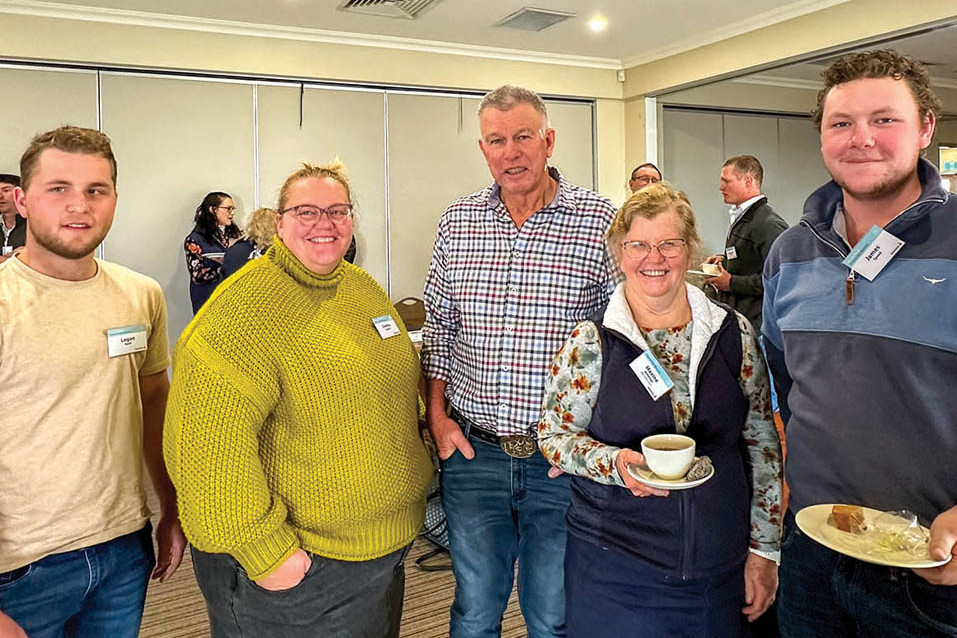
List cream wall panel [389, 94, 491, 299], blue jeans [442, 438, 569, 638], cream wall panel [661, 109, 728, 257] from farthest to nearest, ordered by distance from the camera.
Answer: cream wall panel [661, 109, 728, 257]
cream wall panel [389, 94, 491, 299]
blue jeans [442, 438, 569, 638]

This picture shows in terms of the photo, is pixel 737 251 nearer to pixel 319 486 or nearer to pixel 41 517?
pixel 319 486

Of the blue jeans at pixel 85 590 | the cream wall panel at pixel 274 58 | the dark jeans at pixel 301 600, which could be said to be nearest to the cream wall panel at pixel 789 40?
the cream wall panel at pixel 274 58

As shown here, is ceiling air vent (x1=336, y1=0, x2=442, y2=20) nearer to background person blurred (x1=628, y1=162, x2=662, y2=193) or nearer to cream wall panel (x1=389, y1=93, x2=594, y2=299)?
cream wall panel (x1=389, y1=93, x2=594, y2=299)

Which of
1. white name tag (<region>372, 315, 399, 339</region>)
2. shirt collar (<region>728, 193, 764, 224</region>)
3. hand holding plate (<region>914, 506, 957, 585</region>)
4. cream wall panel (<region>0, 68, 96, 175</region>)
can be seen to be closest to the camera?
hand holding plate (<region>914, 506, 957, 585</region>)

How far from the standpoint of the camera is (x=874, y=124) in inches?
54.1

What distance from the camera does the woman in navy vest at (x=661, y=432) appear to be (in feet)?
4.99

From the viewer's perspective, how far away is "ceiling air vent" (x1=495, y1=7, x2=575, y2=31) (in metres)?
5.35

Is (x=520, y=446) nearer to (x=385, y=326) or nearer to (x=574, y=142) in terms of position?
(x=385, y=326)

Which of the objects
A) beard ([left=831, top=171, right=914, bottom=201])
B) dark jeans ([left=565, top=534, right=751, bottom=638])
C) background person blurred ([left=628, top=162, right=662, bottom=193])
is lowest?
dark jeans ([left=565, top=534, right=751, bottom=638])

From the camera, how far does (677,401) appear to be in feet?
5.11

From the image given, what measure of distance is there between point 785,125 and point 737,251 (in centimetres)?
404

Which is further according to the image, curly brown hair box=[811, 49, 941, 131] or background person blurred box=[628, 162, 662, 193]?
A: background person blurred box=[628, 162, 662, 193]

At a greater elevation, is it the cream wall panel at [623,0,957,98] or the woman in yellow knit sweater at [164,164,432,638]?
the cream wall panel at [623,0,957,98]

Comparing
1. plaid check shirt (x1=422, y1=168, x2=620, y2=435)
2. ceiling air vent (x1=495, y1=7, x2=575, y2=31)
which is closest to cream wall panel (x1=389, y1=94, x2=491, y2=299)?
ceiling air vent (x1=495, y1=7, x2=575, y2=31)
